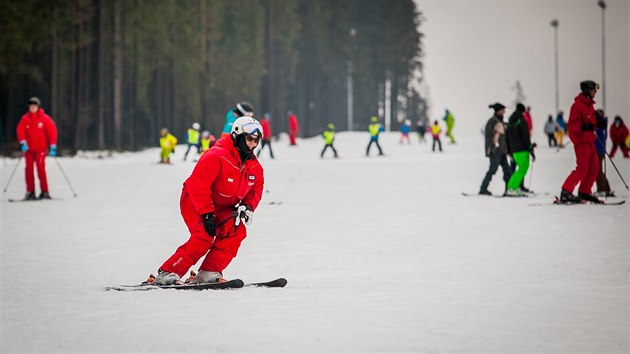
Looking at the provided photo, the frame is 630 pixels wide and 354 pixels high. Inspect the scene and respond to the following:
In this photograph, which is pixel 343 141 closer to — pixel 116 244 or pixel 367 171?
pixel 367 171

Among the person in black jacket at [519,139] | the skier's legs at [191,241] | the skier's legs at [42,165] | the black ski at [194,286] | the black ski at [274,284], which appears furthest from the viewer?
the skier's legs at [42,165]

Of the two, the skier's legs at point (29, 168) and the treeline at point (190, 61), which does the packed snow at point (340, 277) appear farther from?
the treeline at point (190, 61)

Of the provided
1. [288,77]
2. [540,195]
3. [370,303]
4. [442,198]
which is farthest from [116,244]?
[288,77]

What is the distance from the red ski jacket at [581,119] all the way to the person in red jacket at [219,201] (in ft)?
27.4

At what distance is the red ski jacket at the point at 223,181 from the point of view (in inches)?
310

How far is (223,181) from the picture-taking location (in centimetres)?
807

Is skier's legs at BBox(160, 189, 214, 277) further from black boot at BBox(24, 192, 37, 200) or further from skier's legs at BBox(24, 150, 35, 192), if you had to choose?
black boot at BBox(24, 192, 37, 200)

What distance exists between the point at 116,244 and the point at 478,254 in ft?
15.1

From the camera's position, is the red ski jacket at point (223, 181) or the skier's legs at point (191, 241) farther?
the skier's legs at point (191, 241)

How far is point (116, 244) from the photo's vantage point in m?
12.2

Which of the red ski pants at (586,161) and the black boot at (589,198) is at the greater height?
the red ski pants at (586,161)

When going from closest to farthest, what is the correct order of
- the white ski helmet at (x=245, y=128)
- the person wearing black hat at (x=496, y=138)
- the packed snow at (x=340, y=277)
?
the packed snow at (x=340, y=277), the white ski helmet at (x=245, y=128), the person wearing black hat at (x=496, y=138)

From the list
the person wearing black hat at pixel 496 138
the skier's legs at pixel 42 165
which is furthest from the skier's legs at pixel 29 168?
the person wearing black hat at pixel 496 138

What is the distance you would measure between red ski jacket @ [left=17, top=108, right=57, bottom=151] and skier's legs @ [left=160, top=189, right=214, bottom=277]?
10.2 m
